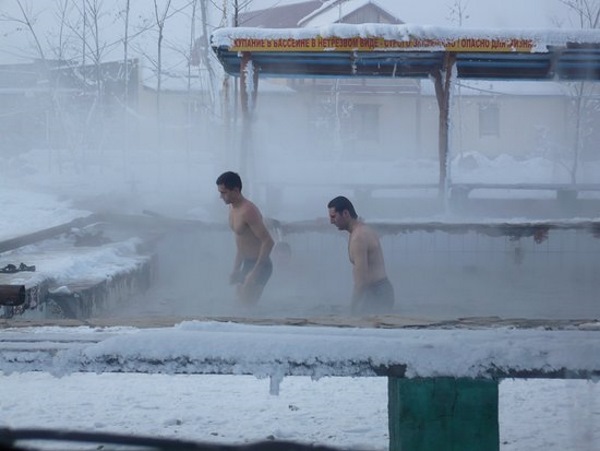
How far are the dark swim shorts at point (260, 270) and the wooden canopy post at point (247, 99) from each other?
507 cm

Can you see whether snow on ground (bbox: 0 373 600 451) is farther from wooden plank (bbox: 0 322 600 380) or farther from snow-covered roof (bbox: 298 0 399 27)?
snow-covered roof (bbox: 298 0 399 27)

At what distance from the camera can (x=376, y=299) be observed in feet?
27.0

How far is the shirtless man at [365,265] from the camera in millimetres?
7891

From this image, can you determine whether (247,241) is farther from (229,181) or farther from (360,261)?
(360,261)

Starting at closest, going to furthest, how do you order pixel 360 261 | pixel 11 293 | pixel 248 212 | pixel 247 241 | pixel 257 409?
pixel 11 293
pixel 257 409
pixel 360 261
pixel 248 212
pixel 247 241

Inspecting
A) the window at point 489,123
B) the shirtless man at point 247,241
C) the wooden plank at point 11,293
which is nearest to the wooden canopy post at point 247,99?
the shirtless man at point 247,241

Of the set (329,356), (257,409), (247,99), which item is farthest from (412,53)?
(329,356)

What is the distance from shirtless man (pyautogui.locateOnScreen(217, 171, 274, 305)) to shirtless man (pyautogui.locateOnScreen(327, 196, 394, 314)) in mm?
1117

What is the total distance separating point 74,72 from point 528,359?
3962 cm

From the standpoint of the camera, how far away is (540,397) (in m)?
5.43

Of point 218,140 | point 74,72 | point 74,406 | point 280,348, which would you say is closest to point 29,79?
point 74,72

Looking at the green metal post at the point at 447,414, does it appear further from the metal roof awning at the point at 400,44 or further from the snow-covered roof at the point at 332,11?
A: the snow-covered roof at the point at 332,11

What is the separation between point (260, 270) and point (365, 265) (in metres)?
1.29

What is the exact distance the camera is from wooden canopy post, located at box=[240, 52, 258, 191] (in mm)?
13469
